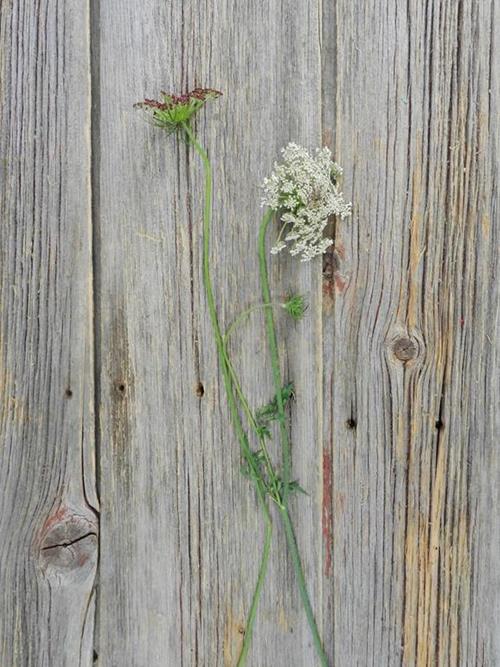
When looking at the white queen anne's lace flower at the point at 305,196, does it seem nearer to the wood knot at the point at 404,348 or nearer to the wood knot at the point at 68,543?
the wood knot at the point at 404,348

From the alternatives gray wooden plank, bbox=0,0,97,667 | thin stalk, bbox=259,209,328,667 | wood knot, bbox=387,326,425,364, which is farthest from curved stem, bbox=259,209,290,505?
gray wooden plank, bbox=0,0,97,667

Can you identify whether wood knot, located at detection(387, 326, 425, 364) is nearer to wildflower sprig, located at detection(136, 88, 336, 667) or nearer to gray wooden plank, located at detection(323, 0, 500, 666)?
gray wooden plank, located at detection(323, 0, 500, 666)

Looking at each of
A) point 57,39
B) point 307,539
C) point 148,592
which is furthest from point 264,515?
point 57,39

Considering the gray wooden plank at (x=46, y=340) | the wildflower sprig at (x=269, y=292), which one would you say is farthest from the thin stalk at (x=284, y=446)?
the gray wooden plank at (x=46, y=340)

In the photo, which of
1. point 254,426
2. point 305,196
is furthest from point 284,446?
point 305,196

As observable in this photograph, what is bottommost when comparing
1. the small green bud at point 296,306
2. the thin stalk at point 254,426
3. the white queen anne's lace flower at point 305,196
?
the thin stalk at point 254,426

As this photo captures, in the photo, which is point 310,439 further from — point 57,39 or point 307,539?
point 57,39

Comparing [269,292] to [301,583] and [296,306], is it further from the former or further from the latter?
[301,583]
